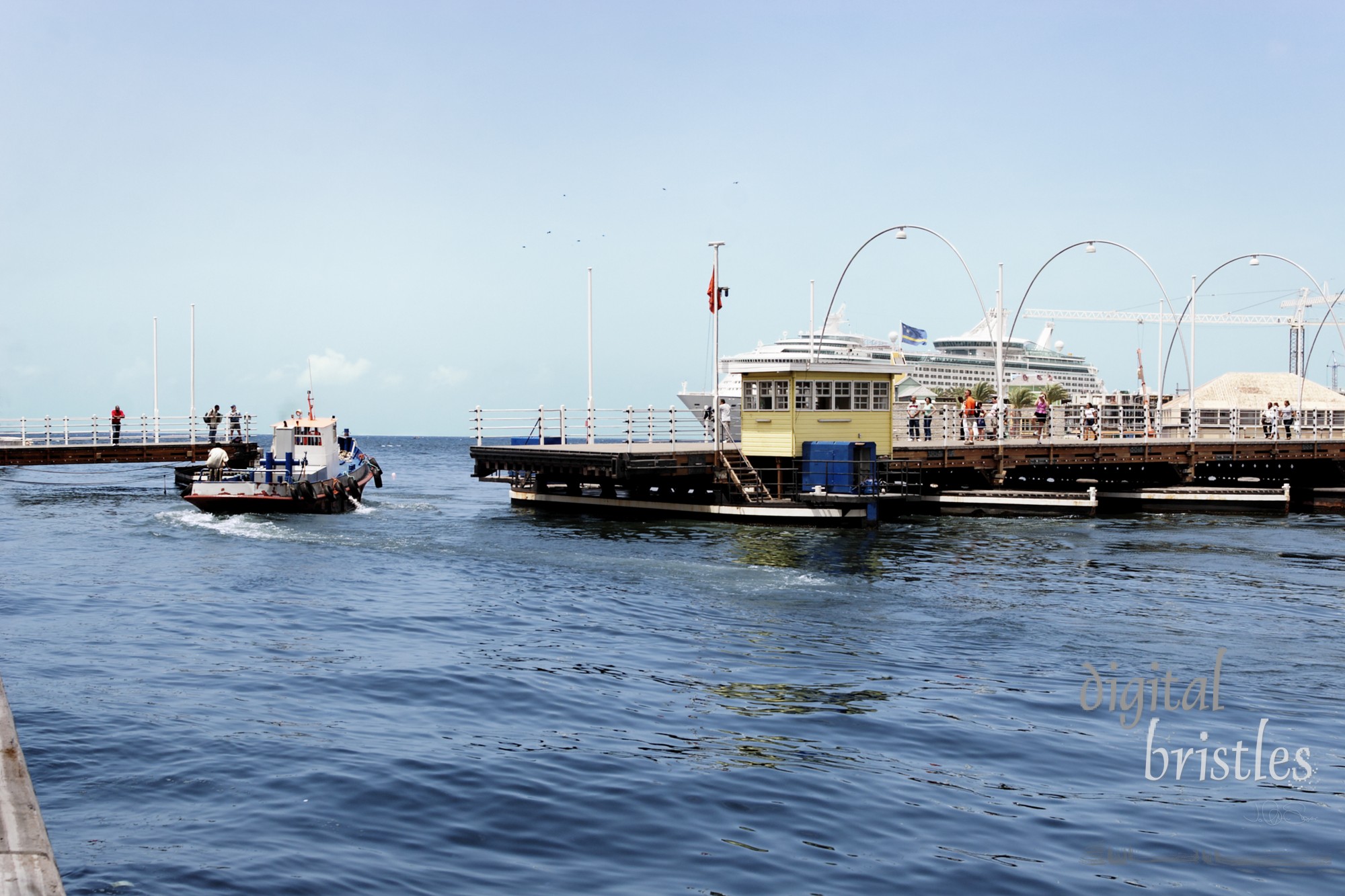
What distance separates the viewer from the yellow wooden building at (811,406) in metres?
34.8

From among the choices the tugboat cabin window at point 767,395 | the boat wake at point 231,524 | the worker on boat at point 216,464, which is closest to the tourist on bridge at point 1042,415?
the tugboat cabin window at point 767,395

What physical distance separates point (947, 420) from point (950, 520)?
10.8 m

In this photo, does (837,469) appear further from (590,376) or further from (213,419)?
(213,419)

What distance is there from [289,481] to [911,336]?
125 meters

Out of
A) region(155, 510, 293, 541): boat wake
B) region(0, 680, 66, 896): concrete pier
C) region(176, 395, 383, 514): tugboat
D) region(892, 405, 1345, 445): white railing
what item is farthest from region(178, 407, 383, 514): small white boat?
region(0, 680, 66, 896): concrete pier

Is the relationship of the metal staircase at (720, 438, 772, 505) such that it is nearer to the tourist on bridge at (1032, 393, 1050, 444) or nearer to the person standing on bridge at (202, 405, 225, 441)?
the tourist on bridge at (1032, 393, 1050, 444)

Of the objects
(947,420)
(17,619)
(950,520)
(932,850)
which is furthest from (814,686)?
(947,420)

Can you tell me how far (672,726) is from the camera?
1257 centimetres

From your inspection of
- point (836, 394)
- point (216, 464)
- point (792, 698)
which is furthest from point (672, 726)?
point (216, 464)

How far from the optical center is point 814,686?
1442 cm

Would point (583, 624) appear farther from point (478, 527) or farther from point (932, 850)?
point (478, 527)

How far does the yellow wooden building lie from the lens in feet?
114

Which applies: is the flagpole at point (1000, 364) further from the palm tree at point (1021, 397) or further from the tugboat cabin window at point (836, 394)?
the palm tree at point (1021, 397)

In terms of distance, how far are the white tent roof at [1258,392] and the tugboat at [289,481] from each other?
6060 centimetres
